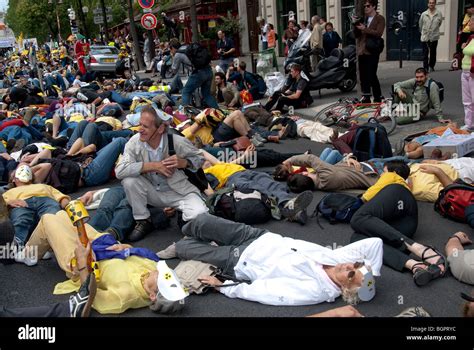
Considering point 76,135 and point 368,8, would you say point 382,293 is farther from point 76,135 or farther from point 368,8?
point 368,8

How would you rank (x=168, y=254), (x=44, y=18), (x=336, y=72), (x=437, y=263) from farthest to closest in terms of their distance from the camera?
(x=44, y=18) < (x=336, y=72) < (x=168, y=254) < (x=437, y=263)

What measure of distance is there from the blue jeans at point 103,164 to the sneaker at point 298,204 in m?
2.93

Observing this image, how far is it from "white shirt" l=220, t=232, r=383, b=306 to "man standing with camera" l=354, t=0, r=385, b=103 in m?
6.37

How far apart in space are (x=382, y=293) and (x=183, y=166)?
244 centimetres

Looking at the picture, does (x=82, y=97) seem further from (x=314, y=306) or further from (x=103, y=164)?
(x=314, y=306)

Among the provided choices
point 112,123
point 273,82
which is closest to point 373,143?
point 112,123

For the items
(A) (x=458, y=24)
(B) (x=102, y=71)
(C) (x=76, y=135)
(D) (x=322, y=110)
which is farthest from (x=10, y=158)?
(B) (x=102, y=71)

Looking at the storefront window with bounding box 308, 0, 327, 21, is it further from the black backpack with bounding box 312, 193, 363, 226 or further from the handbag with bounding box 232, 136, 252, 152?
the black backpack with bounding box 312, 193, 363, 226

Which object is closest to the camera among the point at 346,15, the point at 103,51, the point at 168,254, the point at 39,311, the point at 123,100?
the point at 39,311

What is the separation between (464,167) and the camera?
584cm

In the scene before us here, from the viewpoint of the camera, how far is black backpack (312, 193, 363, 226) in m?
5.31

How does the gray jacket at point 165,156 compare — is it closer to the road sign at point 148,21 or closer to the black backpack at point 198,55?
the black backpack at point 198,55

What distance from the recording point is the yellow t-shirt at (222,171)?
6516mm

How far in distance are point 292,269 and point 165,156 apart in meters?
2.07
